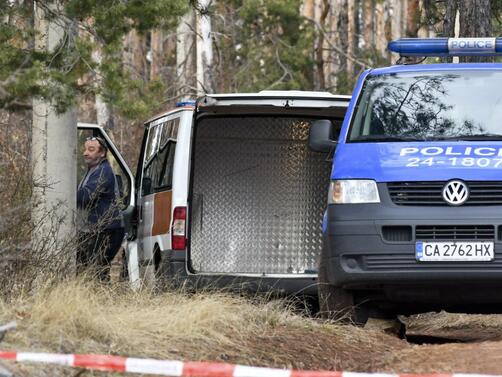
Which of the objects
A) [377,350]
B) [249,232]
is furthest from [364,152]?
[249,232]

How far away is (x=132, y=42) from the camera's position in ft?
124

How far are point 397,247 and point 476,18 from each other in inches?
259

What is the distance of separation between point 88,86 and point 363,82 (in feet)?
6.91

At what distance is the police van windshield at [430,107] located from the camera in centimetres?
922

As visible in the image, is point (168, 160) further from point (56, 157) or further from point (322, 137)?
point (322, 137)

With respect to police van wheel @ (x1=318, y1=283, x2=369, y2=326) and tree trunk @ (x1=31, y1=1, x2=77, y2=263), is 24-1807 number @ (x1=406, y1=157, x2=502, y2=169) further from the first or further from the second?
tree trunk @ (x1=31, y1=1, x2=77, y2=263)

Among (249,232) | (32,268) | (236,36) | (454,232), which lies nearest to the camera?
(454,232)

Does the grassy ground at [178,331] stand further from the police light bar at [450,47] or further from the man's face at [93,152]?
the man's face at [93,152]

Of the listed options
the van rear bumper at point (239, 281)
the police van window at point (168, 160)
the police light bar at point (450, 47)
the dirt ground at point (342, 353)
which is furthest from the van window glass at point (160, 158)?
the dirt ground at point (342, 353)

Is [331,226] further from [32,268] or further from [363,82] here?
[32,268]

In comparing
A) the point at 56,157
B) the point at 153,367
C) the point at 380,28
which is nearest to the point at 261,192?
the point at 56,157

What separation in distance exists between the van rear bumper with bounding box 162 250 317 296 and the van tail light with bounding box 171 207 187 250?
0.07 metres

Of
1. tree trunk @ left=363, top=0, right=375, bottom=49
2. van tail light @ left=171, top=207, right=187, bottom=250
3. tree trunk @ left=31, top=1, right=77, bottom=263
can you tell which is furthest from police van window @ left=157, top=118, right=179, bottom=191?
tree trunk @ left=363, top=0, right=375, bottom=49

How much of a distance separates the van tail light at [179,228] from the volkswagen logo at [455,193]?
2734 millimetres
